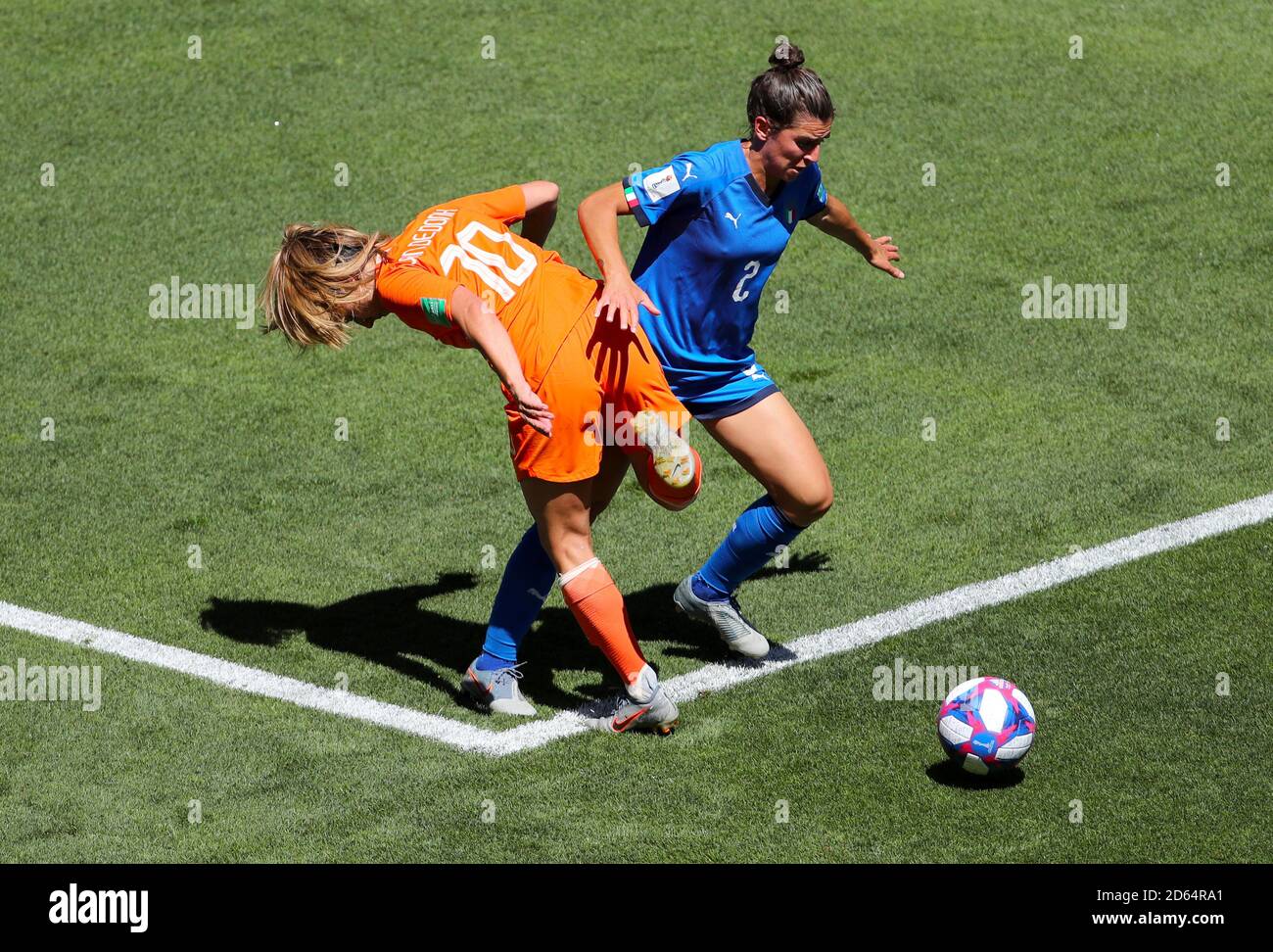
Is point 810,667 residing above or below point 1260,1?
below

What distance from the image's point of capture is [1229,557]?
25.1ft

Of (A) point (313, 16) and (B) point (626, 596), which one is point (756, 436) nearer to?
(B) point (626, 596)

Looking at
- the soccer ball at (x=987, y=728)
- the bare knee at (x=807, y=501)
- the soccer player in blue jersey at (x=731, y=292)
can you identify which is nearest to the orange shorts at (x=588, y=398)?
the soccer player in blue jersey at (x=731, y=292)

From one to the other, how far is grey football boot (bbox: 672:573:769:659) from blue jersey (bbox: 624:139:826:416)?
0.82 m

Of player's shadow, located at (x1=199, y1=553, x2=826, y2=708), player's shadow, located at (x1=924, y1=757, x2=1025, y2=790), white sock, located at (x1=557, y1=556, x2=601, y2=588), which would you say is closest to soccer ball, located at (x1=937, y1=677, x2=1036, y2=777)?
player's shadow, located at (x1=924, y1=757, x2=1025, y2=790)

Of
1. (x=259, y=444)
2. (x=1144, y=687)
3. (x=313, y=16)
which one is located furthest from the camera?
(x=313, y=16)

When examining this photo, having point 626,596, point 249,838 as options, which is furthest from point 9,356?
point 249,838

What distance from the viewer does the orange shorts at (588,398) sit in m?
5.91

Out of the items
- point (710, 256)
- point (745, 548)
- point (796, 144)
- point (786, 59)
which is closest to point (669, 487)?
point (745, 548)

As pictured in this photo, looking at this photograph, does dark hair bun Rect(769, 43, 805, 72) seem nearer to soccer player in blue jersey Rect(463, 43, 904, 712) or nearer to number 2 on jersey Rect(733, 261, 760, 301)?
soccer player in blue jersey Rect(463, 43, 904, 712)

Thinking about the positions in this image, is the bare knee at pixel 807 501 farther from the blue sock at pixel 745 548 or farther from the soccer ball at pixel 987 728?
the soccer ball at pixel 987 728

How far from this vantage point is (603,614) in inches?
244

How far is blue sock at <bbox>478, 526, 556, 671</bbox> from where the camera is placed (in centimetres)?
663
